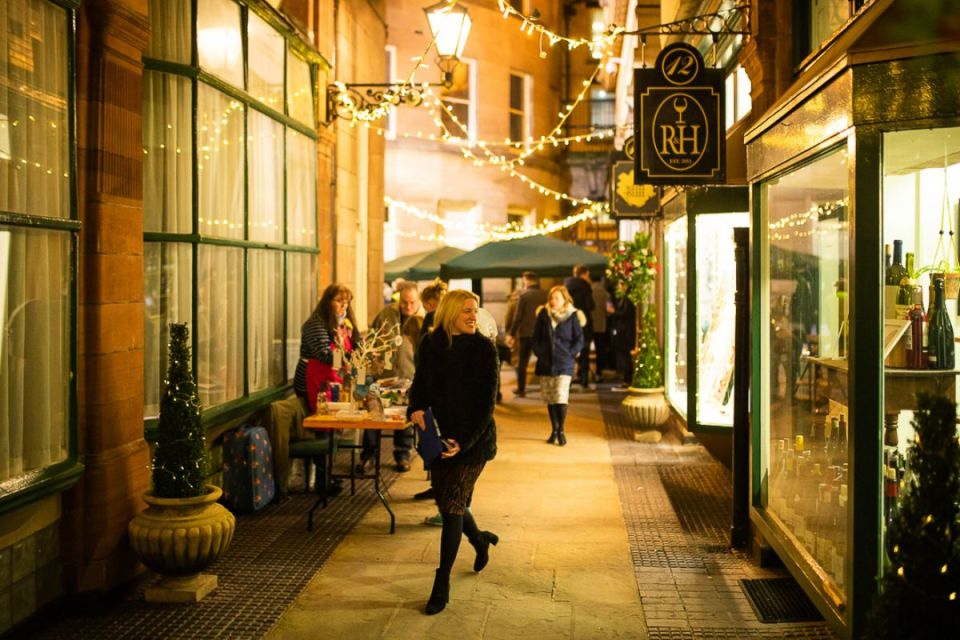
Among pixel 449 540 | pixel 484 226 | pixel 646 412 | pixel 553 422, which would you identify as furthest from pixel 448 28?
pixel 484 226

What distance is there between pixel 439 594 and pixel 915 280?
10.9 ft

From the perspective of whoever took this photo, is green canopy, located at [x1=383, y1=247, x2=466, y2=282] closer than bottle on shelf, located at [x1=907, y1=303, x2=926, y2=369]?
No

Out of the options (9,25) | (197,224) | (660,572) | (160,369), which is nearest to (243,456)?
(160,369)

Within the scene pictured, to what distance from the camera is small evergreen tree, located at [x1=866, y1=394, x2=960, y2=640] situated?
3.71 m

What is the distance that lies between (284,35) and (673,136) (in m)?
4.11

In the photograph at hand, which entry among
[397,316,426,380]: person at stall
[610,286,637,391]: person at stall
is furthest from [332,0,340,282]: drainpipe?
[610,286,637,391]: person at stall

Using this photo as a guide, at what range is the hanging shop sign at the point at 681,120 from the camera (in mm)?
9266

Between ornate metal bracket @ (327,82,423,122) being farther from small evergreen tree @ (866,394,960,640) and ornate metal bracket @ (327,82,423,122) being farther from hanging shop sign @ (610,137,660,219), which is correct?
small evergreen tree @ (866,394,960,640)

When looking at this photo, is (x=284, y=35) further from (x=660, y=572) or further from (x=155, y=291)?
(x=660, y=572)

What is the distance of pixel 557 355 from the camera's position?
12.8 m

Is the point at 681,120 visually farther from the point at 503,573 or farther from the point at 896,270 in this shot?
the point at 503,573

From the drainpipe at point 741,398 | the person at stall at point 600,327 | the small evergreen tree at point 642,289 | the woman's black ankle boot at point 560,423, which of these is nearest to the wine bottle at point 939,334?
the drainpipe at point 741,398

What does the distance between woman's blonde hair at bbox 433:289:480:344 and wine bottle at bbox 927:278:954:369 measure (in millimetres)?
2720

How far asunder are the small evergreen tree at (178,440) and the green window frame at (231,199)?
111 centimetres
